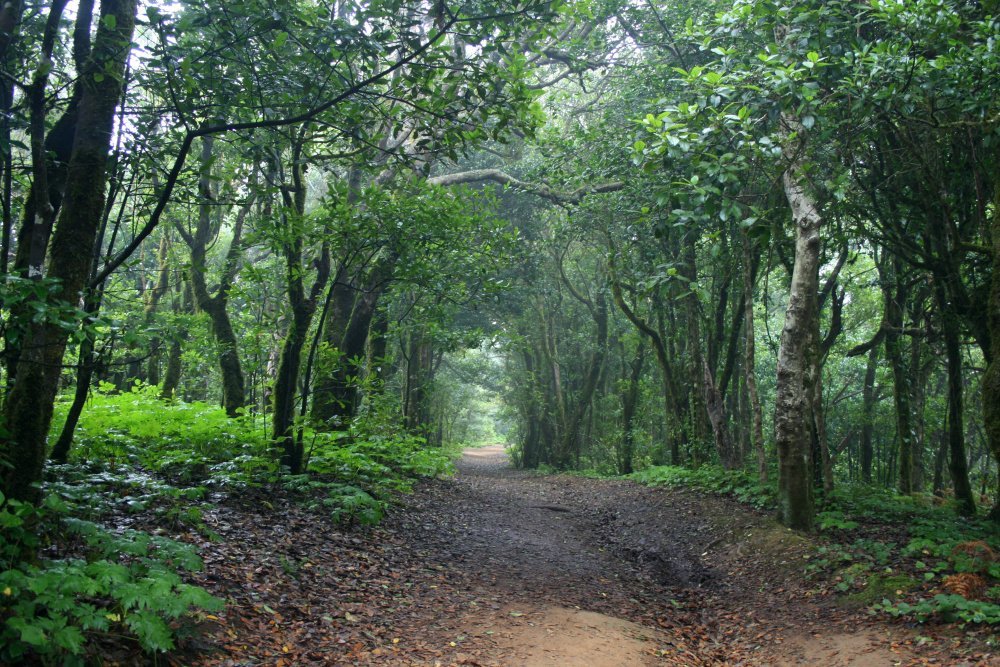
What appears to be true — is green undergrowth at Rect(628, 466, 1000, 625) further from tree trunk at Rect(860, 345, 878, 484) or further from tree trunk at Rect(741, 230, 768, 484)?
tree trunk at Rect(860, 345, 878, 484)

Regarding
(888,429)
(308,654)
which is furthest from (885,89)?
(888,429)

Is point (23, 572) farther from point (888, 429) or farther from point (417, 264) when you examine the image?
point (888, 429)

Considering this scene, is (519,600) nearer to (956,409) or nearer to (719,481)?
(719,481)

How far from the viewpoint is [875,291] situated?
21.3 m

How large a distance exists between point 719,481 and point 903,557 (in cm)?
594

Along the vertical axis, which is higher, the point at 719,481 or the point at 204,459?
the point at 204,459

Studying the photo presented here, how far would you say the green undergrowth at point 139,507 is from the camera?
3.24 metres

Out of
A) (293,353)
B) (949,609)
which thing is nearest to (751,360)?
(949,609)

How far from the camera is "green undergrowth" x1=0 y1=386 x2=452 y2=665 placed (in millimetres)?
3244

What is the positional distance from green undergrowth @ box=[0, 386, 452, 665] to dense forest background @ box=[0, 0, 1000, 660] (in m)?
0.09

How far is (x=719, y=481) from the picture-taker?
41.3ft

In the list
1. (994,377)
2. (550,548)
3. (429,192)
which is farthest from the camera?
(550,548)

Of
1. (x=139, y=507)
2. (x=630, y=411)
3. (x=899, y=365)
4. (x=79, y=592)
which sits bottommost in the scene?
(x=79, y=592)

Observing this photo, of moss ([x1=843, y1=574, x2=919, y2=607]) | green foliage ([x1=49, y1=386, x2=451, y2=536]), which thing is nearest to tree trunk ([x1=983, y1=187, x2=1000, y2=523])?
moss ([x1=843, y1=574, x2=919, y2=607])
